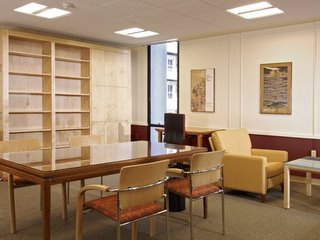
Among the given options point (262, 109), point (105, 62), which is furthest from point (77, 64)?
point (262, 109)

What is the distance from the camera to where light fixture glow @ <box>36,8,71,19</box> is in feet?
15.3

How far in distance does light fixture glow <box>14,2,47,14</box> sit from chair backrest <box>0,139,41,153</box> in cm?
190

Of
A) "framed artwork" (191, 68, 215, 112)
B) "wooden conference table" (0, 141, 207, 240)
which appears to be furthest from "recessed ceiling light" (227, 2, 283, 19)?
"wooden conference table" (0, 141, 207, 240)

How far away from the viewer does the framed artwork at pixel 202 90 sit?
618cm

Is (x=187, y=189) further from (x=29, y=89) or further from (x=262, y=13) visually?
(x=29, y=89)

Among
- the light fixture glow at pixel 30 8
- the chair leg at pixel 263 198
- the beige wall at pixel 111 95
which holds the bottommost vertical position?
the chair leg at pixel 263 198

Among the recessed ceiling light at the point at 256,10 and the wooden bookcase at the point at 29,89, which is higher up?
the recessed ceiling light at the point at 256,10

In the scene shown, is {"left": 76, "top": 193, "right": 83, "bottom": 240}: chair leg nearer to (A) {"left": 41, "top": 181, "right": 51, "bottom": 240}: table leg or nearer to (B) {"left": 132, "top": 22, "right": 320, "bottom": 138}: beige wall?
(A) {"left": 41, "top": 181, "right": 51, "bottom": 240}: table leg

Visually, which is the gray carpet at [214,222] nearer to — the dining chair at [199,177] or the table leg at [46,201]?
the dining chair at [199,177]

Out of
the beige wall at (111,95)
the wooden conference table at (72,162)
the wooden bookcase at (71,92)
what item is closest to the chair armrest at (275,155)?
the wooden conference table at (72,162)

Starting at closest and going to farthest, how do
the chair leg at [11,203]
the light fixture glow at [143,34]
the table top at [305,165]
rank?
the chair leg at [11,203] < the table top at [305,165] < the light fixture glow at [143,34]

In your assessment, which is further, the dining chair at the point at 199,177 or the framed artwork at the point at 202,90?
the framed artwork at the point at 202,90

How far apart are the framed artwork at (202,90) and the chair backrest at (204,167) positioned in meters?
3.31

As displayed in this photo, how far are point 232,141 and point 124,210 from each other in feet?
9.24
